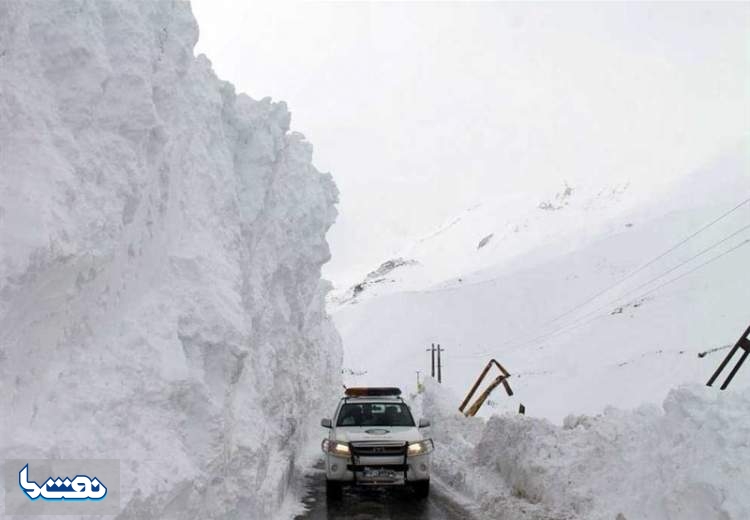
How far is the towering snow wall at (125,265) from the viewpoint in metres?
5.12

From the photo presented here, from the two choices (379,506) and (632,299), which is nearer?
(379,506)

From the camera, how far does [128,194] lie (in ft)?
21.5

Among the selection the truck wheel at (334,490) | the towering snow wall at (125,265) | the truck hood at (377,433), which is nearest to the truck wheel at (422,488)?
the truck hood at (377,433)

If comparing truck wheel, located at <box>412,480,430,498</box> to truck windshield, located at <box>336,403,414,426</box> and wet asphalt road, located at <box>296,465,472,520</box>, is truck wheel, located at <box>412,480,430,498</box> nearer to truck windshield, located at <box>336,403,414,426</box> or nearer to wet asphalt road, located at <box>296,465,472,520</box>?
wet asphalt road, located at <box>296,465,472,520</box>

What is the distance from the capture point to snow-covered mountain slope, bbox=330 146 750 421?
29578 millimetres

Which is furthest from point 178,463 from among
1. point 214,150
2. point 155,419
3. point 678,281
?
point 678,281

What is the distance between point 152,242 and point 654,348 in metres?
29.1

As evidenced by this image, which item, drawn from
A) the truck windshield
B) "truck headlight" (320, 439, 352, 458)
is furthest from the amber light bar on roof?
"truck headlight" (320, 439, 352, 458)

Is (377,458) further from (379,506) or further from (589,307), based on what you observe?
(589,307)

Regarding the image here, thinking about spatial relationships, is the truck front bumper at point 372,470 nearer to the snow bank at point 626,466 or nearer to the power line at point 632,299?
the snow bank at point 626,466

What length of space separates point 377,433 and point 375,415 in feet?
3.75

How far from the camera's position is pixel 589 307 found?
165 ft

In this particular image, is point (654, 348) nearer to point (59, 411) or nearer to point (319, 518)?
point (319, 518)

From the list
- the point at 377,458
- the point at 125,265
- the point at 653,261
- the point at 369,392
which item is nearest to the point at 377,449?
the point at 377,458
